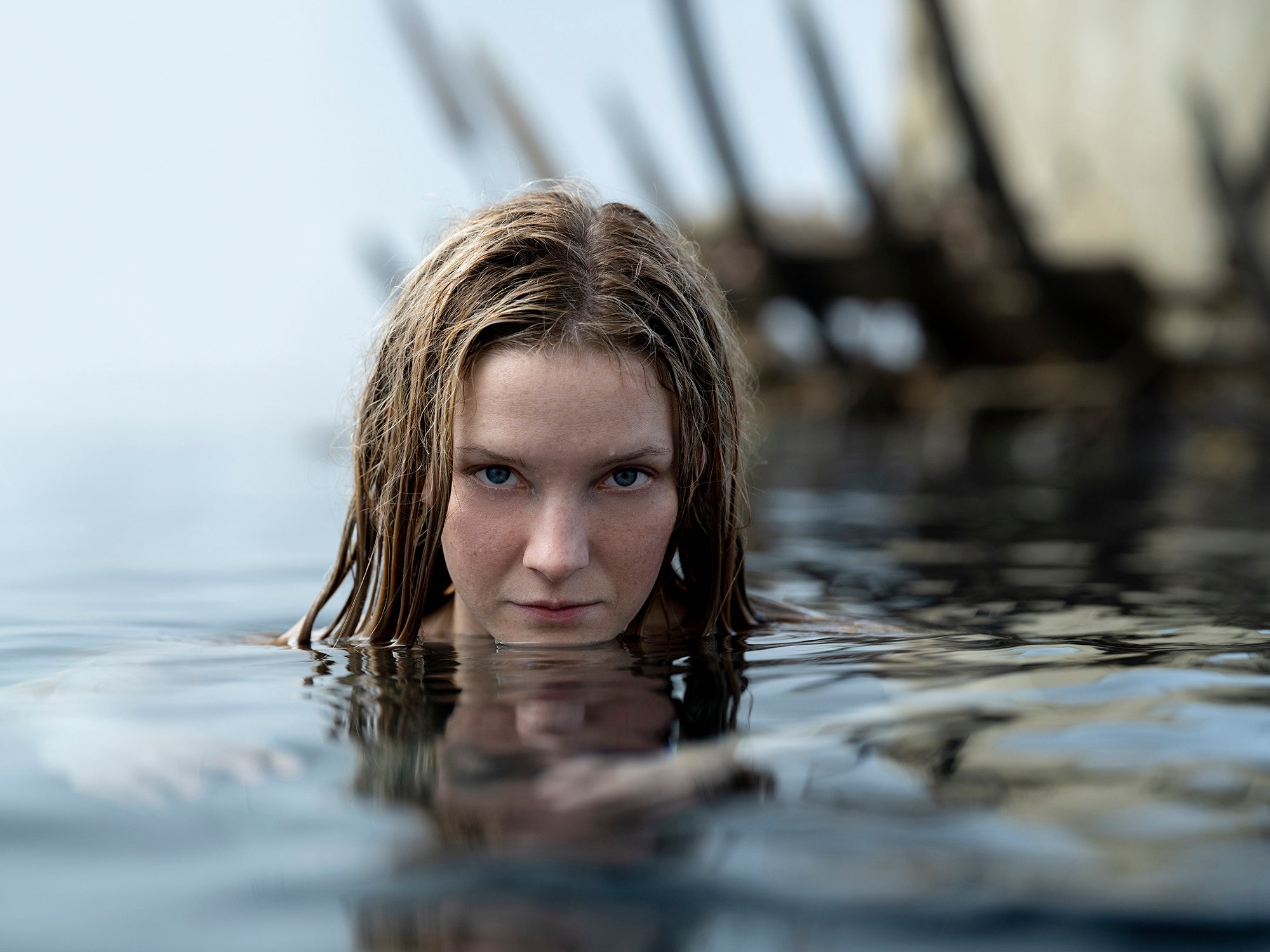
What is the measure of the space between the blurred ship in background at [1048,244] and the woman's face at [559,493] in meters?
5.55

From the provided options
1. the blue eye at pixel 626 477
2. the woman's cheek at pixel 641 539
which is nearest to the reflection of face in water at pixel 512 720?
the woman's cheek at pixel 641 539

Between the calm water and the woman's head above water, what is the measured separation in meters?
0.14

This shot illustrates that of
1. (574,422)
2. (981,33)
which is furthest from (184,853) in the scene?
(981,33)

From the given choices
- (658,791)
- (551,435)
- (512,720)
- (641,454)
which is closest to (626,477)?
(641,454)

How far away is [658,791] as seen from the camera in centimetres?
122

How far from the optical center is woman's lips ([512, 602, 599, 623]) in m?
2.06

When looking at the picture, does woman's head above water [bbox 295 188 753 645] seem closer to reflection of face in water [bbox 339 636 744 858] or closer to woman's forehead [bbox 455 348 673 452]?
woman's forehead [bbox 455 348 673 452]

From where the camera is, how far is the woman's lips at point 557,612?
2059 mm

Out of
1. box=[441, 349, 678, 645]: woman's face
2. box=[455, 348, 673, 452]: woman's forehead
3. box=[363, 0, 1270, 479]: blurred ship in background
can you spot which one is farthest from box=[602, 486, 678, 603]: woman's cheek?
box=[363, 0, 1270, 479]: blurred ship in background

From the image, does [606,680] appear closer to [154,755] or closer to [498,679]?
[498,679]

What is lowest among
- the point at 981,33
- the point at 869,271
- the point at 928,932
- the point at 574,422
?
the point at 928,932

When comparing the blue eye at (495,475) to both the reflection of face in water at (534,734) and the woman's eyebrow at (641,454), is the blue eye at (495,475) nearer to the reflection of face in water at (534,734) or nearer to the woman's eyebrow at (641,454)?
the woman's eyebrow at (641,454)

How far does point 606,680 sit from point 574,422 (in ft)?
1.28

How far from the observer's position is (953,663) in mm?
1918
